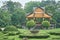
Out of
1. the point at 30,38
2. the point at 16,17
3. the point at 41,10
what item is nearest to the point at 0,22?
the point at 16,17

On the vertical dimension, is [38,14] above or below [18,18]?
above

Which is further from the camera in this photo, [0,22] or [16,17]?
[16,17]

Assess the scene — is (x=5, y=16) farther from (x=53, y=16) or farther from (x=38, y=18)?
(x=53, y=16)

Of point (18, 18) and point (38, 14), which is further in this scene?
point (18, 18)

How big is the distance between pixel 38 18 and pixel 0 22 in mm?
8601

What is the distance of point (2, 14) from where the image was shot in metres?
50.1

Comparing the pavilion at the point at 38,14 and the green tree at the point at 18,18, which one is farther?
the green tree at the point at 18,18

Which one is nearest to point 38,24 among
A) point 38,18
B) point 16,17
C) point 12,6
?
point 38,18

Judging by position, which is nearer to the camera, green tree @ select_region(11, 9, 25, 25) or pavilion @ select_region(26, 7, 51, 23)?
pavilion @ select_region(26, 7, 51, 23)

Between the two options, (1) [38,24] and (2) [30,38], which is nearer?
(2) [30,38]

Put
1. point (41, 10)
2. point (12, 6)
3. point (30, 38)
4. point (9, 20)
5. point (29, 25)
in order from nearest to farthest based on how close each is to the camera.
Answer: point (30, 38)
point (29, 25)
point (9, 20)
point (41, 10)
point (12, 6)

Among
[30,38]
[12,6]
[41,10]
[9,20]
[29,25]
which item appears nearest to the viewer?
[30,38]

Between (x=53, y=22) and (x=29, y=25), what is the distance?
800cm

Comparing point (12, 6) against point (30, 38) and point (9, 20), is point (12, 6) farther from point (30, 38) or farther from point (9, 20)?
point (30, 38)
